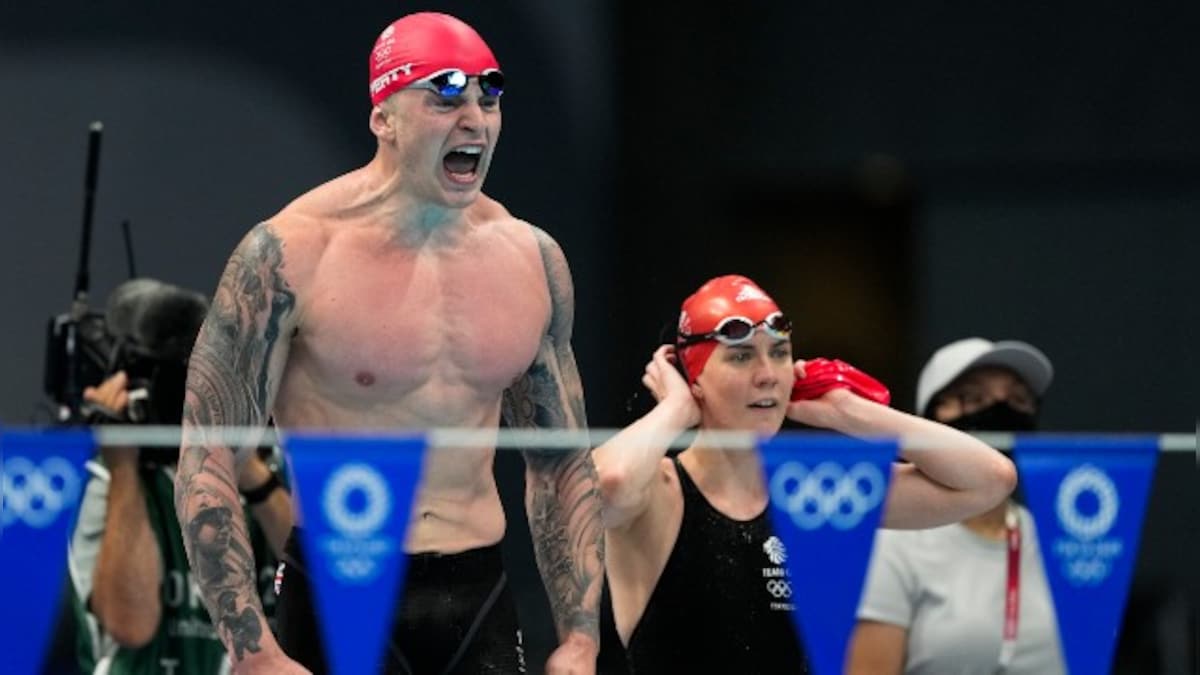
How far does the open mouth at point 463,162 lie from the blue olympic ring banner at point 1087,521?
1.13m

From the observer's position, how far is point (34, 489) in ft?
13.7

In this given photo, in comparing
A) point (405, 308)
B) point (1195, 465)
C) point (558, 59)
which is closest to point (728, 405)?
point (405, 308)

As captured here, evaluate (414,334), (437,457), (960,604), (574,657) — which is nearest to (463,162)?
(414,334)

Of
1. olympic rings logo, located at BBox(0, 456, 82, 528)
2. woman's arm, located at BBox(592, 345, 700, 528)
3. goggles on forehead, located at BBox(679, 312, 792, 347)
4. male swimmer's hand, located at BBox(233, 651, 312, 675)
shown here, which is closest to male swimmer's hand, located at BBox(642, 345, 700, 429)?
woman's arm, located at BBox(592, 345, 700, 528)

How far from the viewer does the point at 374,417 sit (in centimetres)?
405

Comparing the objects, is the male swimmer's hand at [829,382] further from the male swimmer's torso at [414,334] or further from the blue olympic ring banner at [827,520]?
the male swimmer's torso at [414,334]

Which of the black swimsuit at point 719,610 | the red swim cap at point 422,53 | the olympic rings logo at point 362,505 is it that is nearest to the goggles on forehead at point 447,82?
the red swim cap at point 422,53

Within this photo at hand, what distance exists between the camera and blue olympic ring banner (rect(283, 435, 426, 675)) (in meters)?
3.93

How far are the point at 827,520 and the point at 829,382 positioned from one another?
45 cm

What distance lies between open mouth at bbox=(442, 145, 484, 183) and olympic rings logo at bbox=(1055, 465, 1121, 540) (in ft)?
3.98

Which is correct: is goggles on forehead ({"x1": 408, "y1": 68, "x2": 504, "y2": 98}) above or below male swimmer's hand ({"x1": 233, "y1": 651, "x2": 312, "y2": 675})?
above

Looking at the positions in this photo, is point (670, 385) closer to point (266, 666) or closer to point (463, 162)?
point (463, 162)

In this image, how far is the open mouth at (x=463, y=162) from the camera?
407 cm

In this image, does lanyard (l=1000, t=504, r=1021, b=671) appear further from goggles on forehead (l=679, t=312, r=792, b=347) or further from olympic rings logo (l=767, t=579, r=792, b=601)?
goggles on forehead (l=679, t=312, r=792, b=347)
